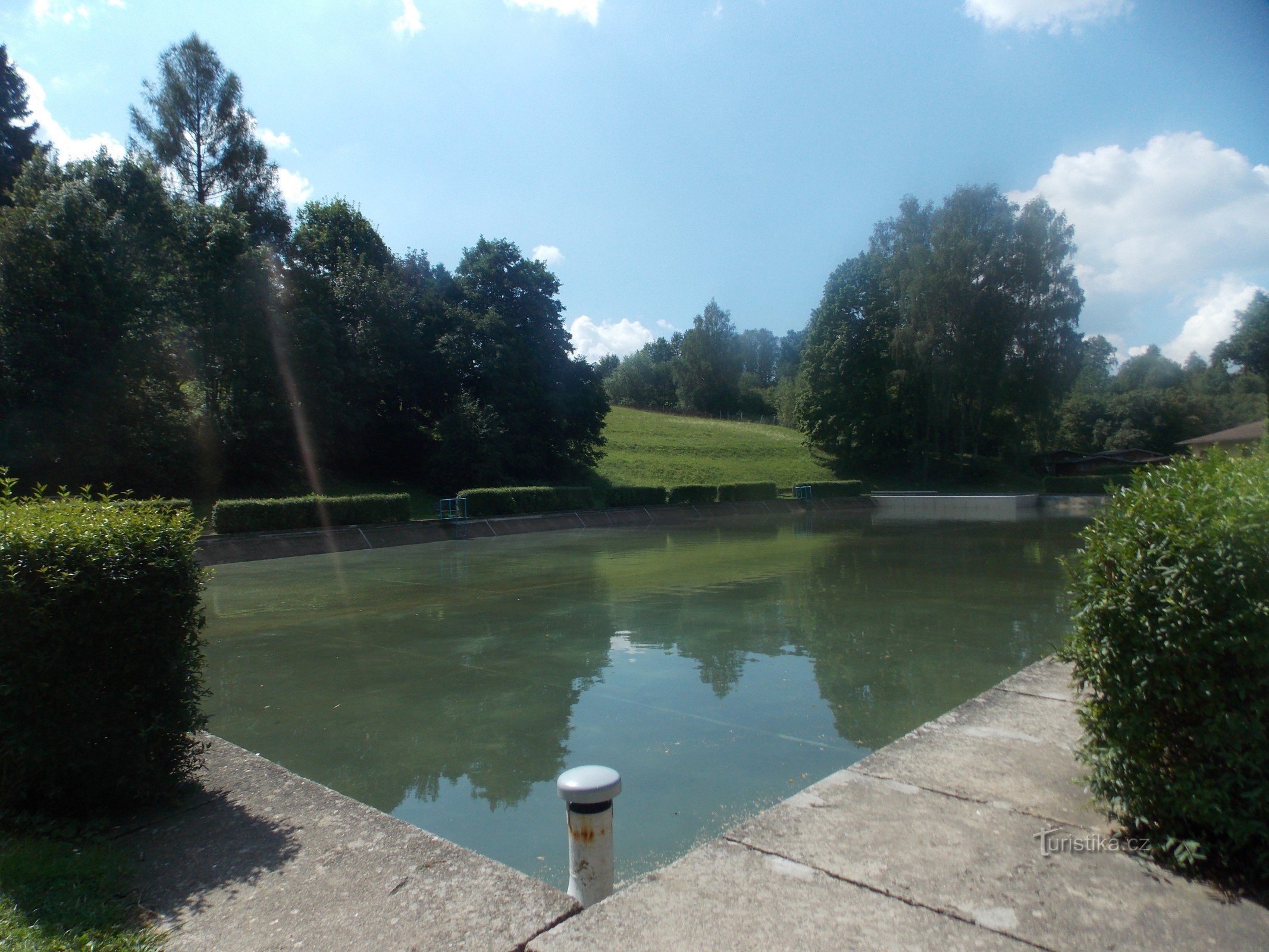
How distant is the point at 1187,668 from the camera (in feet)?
7.34

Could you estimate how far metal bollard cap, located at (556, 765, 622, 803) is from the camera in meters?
2.27

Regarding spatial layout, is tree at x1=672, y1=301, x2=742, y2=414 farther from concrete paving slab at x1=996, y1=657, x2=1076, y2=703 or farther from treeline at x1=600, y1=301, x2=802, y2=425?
concrete paving slab at x1=996, y1=657, x2=1076, y2=703

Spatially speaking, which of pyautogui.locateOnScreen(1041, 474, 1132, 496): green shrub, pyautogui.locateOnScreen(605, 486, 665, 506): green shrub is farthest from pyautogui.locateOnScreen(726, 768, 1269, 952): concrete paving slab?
pyautogui.locateOnScreen(1041, 474, 1132, 496): green shrub

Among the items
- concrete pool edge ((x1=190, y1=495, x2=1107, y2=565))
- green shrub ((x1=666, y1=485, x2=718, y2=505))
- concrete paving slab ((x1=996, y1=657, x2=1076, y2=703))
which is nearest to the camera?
concrete paving slab ((x1=996, y1=657, x2=1076, y2=703))

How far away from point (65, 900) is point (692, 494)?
82.8 feet

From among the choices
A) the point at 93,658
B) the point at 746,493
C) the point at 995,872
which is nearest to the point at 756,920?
the point at 995,872

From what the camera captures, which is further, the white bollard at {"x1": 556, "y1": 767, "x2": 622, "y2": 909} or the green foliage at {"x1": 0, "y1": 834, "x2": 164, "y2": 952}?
the white bollard at {"x1": 556, "y1": 767, "x2": 622, "y2": 909}

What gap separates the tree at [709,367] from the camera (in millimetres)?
78125

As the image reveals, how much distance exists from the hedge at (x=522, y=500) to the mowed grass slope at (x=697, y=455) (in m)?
9.85

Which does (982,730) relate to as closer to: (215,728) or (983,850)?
(983,850)

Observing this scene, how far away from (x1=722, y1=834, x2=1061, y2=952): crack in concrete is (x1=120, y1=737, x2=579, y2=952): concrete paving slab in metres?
0.62

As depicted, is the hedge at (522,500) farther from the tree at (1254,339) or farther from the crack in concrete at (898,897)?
the tree at (1254,339)


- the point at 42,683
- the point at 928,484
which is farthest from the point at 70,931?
the point at 928,484

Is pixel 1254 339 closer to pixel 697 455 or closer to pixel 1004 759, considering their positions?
pixel 697 455
